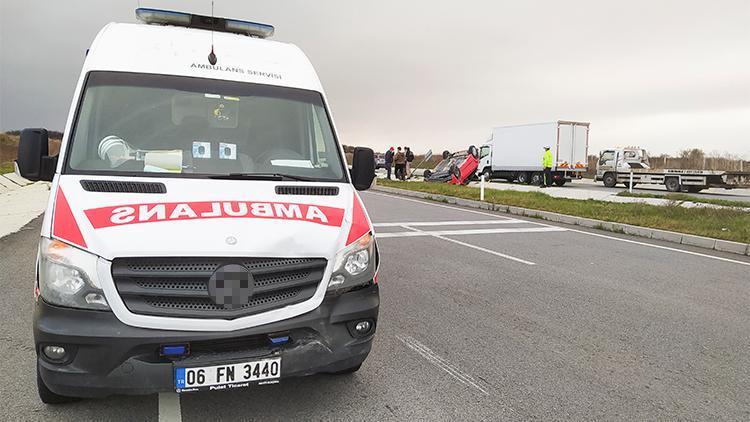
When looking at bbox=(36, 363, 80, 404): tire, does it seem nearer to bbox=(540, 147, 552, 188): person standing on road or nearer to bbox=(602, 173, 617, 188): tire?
bbox=(540, 147, 552, 188): person standing on road

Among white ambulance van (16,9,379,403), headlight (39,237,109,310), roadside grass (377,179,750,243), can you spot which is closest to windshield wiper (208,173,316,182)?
white ambulance van (16,9,379,403)

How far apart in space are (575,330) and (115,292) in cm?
394

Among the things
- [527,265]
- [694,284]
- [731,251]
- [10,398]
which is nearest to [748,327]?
[694,284]

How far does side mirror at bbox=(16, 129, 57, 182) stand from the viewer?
11.0ft

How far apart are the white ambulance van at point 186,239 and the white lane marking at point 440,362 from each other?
0.90 metres

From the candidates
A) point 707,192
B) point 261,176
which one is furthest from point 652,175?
point 261,176

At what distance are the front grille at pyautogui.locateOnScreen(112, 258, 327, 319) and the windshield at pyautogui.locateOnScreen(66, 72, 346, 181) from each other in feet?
2.91

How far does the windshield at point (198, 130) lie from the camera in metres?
3.45

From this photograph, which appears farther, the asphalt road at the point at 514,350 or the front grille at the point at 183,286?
the asphalt road at the point at 514,350

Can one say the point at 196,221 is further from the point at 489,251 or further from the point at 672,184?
the point at 672,184

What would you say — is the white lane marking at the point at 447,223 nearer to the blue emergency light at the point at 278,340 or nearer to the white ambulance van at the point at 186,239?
the white ambulance van at the point at 186,239

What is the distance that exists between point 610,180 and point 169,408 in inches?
1183

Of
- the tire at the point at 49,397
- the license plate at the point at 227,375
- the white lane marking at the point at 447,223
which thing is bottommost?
the tire at the point at 49,397

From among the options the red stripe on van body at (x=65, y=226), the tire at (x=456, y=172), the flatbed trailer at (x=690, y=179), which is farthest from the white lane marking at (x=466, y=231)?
the flatbed trailer at (x=690, y=179)
